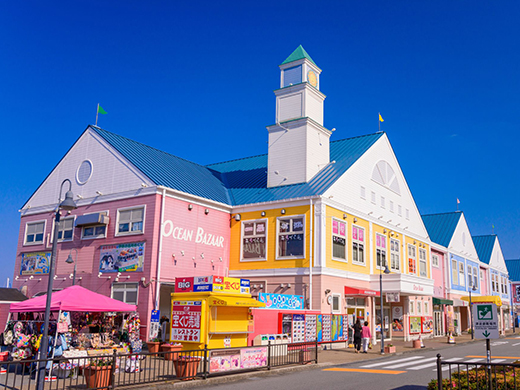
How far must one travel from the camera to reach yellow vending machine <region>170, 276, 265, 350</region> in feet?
60.8

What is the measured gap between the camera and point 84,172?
30312 mm

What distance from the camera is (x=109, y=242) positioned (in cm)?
2762

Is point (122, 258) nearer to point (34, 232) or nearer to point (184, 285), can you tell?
point (184, 285)

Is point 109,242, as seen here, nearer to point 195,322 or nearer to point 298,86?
point 195,322

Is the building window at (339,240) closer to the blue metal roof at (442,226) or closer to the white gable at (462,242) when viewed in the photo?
the blue metal roof at (442,226)

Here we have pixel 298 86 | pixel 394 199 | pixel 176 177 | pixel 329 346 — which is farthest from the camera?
pixel 394 199

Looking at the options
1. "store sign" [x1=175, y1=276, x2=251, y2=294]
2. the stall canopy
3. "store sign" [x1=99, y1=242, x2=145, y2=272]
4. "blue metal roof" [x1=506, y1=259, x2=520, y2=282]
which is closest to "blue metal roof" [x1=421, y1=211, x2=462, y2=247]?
"store sign" [x1=99, y1=242, x2=145, y2=272]

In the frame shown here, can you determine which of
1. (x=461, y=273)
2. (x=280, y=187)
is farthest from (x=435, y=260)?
(x=280, y=187)

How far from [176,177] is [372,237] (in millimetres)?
13708

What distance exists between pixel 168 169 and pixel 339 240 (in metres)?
11.4

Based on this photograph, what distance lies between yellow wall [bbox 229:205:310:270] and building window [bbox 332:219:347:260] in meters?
1.81

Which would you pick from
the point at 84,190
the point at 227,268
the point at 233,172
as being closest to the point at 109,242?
the point at 84,190

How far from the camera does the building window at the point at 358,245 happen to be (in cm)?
3068

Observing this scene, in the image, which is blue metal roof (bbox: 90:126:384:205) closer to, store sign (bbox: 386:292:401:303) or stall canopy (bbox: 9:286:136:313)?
store sign (bbox: 386:292:401:303)
